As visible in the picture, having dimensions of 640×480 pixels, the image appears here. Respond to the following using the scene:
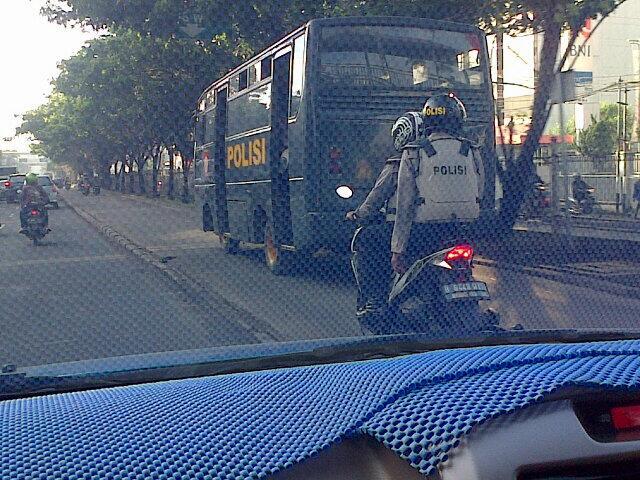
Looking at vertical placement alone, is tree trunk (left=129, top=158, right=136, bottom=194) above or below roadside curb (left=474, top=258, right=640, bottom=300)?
above

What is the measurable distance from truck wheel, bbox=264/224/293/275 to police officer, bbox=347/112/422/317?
3652 millimetres

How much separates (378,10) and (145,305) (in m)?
5.38

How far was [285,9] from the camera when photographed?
40.8 feet

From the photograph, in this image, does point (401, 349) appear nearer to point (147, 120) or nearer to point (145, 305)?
point (145, 305)

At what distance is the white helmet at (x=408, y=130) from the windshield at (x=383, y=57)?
312 centimetres

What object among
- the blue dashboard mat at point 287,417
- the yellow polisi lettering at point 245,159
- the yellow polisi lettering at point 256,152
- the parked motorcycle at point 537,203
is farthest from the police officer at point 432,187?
the yellow polisi lettering at point 245,159

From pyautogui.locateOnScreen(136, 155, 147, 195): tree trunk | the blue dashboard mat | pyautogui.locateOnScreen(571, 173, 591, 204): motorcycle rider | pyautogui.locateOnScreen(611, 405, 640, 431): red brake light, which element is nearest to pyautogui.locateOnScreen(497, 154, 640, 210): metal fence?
pyautogui.locateOnScreen(571, 173, 591, 204): motorcycle rider

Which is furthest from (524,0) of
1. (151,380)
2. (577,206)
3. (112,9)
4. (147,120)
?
(147,120)

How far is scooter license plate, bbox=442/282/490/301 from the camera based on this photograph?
4.45 m

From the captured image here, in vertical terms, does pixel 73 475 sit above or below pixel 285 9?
below

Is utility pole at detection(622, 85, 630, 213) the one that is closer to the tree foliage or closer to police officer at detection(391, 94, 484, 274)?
the tree foliage

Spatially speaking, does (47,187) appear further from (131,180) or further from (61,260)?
(131,180)

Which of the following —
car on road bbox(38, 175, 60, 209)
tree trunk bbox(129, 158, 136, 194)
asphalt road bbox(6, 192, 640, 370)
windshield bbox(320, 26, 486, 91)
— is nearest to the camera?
asphalt road bbox(6, 192, 640, 370)

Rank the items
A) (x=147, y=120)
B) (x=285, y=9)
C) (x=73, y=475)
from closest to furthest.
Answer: (x=73, y=475), (x=285, y=9), (x=147, y=120)
